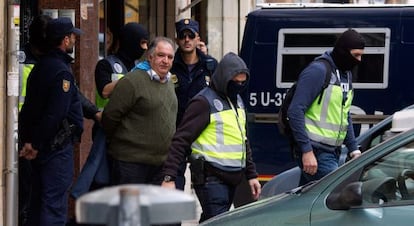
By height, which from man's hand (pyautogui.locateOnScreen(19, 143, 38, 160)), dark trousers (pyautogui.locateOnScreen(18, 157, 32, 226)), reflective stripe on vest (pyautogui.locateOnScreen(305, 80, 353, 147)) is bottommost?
dark trousers (pyautogui.locateOnScreen(18, 157, 32, 226))

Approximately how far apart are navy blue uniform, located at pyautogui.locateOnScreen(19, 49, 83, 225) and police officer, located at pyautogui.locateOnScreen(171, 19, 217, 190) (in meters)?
0.96

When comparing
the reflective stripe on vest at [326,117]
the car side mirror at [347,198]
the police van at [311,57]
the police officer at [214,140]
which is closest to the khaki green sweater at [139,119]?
the police officer at [214,140]

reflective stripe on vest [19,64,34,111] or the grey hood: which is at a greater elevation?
the grey hood

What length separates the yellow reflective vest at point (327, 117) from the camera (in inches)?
282

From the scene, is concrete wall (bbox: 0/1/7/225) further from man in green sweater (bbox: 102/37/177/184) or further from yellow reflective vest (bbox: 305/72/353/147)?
yellow reflective vest (bbox: 305/72/353/147)

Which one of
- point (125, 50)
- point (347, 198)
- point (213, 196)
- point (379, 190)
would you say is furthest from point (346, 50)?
point (347, 198)

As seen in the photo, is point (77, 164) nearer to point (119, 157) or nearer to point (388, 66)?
point (119, 157)

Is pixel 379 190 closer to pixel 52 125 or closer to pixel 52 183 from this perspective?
pixel 52 125

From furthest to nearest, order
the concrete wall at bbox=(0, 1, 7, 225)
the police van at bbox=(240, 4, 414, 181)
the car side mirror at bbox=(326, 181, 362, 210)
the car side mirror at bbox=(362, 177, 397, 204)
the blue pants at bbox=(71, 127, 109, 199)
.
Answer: the police van at bbox=(240, 4, 414, 181)
the concrete wall at bbox=(0, 1, 7, 225)
the blue pants at bbox=(71, 127, 109, 199)
the car side mirror at bbox=(362, 177, 397, 204)
the car side mirror at bbox=(326, 181, 362, 210)

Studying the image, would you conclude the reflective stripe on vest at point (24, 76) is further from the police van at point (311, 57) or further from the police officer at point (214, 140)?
the police van at point (311, 57)

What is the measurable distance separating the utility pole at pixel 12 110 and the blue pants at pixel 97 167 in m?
0.63

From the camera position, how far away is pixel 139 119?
6.87 metres

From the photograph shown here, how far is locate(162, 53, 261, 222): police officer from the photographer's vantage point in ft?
21.1

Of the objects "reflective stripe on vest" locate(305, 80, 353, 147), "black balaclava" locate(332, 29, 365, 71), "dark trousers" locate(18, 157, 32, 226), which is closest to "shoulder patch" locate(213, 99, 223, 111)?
"reflective stripe on vest" locate(305, 80, 353, 147)
